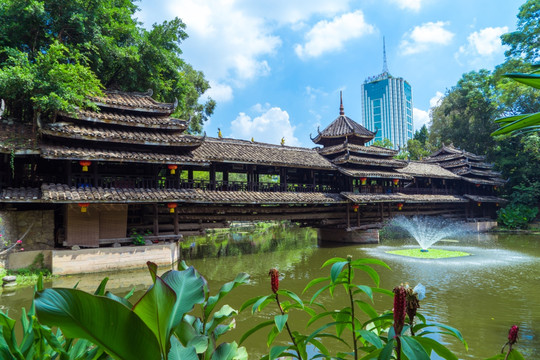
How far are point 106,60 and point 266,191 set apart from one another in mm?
9880

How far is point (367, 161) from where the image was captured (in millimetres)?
16719

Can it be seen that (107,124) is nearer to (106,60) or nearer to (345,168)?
(106,60)

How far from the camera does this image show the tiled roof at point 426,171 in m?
20.2

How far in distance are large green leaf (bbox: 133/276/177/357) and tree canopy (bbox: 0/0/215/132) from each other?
34.9 ft

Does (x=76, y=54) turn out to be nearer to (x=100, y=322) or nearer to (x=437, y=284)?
(x=100, y=322)

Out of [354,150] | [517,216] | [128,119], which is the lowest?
[517,216]

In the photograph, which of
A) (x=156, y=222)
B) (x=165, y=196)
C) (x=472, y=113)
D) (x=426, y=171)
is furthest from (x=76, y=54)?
(x=472, y=113)

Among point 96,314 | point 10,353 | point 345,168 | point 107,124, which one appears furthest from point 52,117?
point 345,168

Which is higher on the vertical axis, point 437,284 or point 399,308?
point 399,308

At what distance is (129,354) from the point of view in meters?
0.87

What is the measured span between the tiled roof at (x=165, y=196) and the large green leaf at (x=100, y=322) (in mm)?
9416

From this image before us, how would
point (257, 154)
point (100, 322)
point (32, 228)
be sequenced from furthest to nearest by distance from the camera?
point (257, 154), point (32, 228), point (100, 322)

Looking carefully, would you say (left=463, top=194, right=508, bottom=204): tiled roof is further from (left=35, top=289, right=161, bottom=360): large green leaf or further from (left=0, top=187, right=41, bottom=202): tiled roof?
(left=35, top=289, right=161, bottom=360): large green leaf

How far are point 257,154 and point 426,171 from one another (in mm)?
13215
